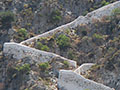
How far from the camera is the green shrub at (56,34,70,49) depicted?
7062cm

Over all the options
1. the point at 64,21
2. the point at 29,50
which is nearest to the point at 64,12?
the point at 64,21

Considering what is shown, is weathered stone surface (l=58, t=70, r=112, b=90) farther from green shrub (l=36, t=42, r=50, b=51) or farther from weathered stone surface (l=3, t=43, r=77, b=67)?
green shrub (l=36, t=42, r=50, b=51)

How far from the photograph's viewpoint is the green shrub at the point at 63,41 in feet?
232

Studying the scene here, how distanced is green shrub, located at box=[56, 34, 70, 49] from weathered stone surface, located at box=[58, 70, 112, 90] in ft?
25.0

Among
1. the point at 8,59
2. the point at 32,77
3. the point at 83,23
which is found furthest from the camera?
the point at 83,23

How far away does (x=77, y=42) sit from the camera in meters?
71.4

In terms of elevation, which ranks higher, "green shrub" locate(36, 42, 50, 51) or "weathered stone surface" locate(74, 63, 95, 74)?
"green shrub" locate(36, 42, 50, 51)

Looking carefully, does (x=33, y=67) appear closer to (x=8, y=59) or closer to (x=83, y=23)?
(x=8, y=59)

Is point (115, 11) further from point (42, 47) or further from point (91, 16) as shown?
point (42, 47)

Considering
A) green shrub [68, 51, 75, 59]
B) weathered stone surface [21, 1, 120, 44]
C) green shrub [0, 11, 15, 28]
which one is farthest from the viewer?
green shrub [0, 11, 15, 28]

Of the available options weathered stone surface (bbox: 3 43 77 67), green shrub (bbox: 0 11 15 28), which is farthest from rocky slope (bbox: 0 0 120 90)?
weathered stone surface (bbox: 3 43 77 67)

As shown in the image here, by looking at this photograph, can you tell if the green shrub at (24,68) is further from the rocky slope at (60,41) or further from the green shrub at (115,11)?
the green shrub at (115,11)

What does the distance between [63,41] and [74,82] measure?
10.3m

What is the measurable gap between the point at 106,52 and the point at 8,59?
47.0 feet
